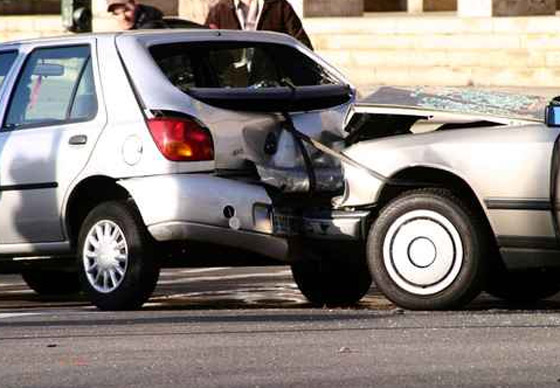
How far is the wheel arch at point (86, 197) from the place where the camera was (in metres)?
12.0

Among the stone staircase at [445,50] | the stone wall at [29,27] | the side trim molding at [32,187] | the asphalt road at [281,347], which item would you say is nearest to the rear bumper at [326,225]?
the asphalt road at [281,347]

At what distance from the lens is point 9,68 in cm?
1286

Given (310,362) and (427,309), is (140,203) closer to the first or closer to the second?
(427,309)

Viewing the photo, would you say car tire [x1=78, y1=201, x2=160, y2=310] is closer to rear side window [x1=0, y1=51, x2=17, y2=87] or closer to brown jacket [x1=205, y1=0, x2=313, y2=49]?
rear side window [x1=0, y1=51, x2=17, y2=87]

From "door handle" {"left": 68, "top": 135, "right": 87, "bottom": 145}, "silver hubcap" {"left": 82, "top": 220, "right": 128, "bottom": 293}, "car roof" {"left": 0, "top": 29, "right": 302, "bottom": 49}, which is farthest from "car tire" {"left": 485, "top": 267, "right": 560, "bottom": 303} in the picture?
"door handle" {"left": 68, "top": 135, "right": 87, "bottom": 145}

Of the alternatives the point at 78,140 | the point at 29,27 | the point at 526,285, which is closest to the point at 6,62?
the point at 78,140

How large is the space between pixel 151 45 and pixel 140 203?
100 centimetres

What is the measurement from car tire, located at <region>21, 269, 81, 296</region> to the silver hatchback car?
53.9 inches

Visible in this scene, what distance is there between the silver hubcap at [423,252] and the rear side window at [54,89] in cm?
193

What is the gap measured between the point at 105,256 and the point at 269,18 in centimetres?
468

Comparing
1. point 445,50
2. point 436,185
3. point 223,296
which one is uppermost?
point 436,185

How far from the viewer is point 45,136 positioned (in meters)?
12.4

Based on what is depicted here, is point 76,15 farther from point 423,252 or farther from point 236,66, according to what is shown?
point 423,252

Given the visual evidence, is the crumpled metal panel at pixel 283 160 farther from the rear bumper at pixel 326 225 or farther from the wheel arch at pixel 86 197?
the wheel arch at pixel 86 197
